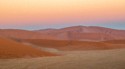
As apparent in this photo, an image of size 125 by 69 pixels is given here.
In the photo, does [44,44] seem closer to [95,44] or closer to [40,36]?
[95,44]

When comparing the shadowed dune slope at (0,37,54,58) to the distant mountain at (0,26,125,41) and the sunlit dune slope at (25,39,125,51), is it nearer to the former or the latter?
the sunlit dune slope at (25,39,125,51)

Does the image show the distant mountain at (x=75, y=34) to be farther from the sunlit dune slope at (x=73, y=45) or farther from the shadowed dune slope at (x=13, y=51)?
the shadowed dune slope at (x=13, y=51)

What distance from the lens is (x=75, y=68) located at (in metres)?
15.0

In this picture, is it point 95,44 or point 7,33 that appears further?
point 7,33

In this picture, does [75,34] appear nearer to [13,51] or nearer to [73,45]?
[73,45]

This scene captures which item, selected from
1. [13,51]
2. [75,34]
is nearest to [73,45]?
[13,51]

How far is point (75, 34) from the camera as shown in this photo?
224 ft

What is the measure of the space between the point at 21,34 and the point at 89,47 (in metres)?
16.7

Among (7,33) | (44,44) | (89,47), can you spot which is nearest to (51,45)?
(44,44)

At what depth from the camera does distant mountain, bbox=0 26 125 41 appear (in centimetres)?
5401

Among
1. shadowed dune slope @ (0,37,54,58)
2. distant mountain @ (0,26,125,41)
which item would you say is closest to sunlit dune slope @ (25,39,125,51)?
distant mountain @ (0,26,125,41)

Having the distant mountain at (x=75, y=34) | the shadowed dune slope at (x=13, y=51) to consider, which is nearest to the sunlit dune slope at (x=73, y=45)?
the distant mountain at (x=75, y=34)

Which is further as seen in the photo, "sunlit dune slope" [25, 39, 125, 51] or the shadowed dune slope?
"sunlit dune slope" [25, 39, 125, 51]

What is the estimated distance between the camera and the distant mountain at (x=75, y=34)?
5401 centimetres
